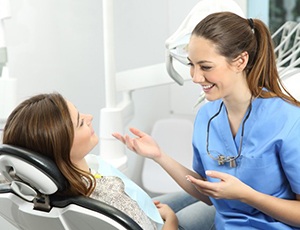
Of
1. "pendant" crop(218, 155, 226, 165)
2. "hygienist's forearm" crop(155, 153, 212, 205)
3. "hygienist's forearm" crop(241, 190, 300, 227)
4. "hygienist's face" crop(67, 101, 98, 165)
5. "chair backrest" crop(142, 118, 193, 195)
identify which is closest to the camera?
"hygienist's face" crop(67, 101, 98, 165)

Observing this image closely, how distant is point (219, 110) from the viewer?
125 centimetres

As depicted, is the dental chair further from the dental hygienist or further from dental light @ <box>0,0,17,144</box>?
dental light @ <box>0,0,17,144</box>

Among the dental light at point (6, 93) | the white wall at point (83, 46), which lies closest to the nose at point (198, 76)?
the dental light at point (6, 93)

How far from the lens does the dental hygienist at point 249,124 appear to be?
41.8 inches

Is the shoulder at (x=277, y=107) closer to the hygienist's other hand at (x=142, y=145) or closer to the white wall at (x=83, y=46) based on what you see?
the hygienist's other hand at (x=142, y=145)

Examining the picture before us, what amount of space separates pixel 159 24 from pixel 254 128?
1.40 m

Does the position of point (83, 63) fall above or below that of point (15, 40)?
below

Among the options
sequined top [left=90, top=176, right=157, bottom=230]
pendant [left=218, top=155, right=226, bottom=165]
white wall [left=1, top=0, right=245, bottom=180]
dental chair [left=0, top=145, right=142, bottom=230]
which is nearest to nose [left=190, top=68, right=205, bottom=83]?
pendant [left=218, top=155, right=226, bottom=165]

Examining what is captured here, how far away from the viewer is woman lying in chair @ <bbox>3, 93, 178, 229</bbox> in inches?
33.5

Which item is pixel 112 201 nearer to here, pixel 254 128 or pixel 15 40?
pixel 254 128

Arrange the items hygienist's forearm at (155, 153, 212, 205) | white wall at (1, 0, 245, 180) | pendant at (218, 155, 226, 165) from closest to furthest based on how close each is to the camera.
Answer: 1. pendant at (218, 155, 226, 165)
2. hygienist's forearm at (155, 153, 212, 205)
3. white wall at (1, 0, 245, 180)

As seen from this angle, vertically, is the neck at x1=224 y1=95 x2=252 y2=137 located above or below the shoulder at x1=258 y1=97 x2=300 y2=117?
below

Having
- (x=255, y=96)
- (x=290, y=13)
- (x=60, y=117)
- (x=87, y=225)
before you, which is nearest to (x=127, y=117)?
(x=255, y=96)

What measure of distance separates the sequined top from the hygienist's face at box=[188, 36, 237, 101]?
347 millimetres
